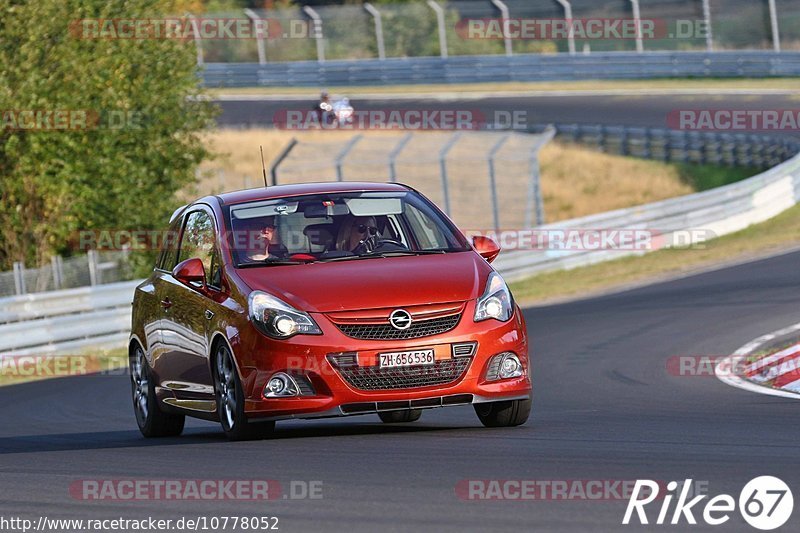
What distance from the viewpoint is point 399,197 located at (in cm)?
1033

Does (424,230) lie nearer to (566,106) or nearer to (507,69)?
(566,106)

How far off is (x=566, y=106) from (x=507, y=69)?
21.5 ft

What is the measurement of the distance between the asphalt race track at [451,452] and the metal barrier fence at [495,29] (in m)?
34.7

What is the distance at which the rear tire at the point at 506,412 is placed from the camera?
31.5 feet

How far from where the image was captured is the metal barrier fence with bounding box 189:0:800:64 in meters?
48.4

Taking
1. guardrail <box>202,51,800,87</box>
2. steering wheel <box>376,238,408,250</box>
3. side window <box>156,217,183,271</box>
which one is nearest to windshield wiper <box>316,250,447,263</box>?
steering wheel <box>376,238,408,250</box>

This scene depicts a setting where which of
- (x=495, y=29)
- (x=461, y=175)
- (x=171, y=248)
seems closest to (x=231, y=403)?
(x=171, y=248)

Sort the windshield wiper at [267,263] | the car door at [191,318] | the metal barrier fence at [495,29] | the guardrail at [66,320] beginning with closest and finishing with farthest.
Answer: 1. the windshield wiper at [267,263]
2. the car door at [191,318]
3. the guardrail at [66,320]
4. the metal barrier fence at [495,29]

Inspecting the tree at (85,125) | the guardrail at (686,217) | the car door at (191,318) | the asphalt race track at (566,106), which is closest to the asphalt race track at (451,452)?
the car door at (191,318)

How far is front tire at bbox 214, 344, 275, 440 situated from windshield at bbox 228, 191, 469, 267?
0.63 meters

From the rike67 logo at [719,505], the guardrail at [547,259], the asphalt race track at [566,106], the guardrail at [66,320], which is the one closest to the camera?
the rike67 logo at [719,505]

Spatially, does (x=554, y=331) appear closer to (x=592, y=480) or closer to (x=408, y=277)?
(x=408, y=277)

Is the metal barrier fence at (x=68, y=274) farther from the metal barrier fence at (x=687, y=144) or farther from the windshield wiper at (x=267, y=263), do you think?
the metal barrier fence at (x=687, y=144)

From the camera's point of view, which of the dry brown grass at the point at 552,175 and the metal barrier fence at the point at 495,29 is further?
the metal barrier fence at the point at 495,29
